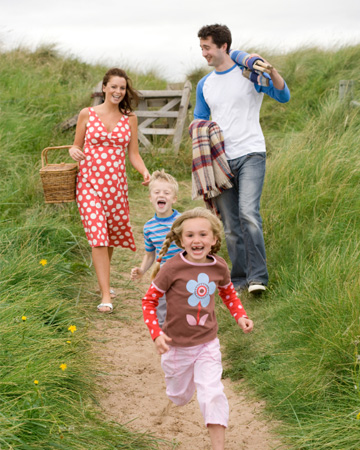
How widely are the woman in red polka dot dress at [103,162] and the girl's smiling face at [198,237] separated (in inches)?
83.4

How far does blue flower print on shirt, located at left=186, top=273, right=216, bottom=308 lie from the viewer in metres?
3.26

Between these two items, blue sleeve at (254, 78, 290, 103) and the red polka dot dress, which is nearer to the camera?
blue sleeve at (254, 78, 290, 103)

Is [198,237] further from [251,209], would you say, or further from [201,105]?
[201,105]

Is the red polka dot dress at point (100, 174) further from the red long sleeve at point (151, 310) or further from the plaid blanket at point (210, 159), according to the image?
the red long sleeve at point (151, 310)

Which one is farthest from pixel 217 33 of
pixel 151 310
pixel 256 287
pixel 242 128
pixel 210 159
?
pixel 151 310

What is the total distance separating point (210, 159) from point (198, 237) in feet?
6.93

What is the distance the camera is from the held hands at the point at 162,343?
307 cm

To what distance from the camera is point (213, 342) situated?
330 centimetres

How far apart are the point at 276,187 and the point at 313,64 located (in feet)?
26.4

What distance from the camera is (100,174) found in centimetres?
536

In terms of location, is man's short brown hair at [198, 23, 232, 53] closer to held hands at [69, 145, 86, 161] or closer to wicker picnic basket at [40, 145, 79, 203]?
held hands at [69, 145, 86, 161]

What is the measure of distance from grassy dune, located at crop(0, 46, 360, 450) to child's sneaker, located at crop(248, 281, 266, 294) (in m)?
0.08

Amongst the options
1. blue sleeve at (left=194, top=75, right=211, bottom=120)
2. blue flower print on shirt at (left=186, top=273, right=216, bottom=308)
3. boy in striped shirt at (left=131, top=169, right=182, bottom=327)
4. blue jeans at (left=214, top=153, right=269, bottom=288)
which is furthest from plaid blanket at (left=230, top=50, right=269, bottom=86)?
blue flower print on shirt at (left=186, top=273, right=216, bottom=308)

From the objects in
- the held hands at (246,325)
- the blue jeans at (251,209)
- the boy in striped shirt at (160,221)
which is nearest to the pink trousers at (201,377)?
the held hands at (246,325)
